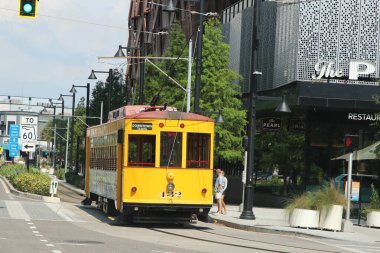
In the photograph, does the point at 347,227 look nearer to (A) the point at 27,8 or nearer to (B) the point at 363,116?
(A) the point at 27,8

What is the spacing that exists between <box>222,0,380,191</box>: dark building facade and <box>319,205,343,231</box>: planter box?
11094 mm

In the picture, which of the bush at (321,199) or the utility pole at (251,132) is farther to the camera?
the utility pole at (251,132)

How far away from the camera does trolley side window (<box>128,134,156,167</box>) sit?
25250 mm

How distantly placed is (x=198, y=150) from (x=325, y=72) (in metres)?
15.6

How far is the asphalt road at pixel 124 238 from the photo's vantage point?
18109 mm

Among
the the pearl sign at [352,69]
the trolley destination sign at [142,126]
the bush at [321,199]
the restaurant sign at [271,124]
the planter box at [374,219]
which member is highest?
the the pearl sign at [352,69]

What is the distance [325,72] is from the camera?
131 ft

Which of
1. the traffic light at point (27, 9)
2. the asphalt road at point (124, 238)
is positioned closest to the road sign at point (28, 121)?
the asphalt road at point (124, 238)

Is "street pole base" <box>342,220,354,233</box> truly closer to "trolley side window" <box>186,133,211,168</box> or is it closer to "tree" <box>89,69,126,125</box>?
"trolley side window" <box>186,133,211,168</box>

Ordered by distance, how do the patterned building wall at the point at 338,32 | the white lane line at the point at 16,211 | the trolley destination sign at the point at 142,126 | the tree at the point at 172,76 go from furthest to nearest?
the tree at the point at 172,76 → the patterned building wall at the point at 338,32 → the white lane line at the point at 16,211 → the trolley destination sign at the point at 142,126

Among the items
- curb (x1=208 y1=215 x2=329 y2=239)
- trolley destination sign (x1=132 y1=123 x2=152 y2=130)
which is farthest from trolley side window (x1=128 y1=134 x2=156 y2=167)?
curb (x1=208 y1=215 x2=329 y2=239)

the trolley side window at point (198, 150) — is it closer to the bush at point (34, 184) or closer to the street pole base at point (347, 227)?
the street pole base at point (347, 227)

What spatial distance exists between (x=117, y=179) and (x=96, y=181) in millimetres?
5998

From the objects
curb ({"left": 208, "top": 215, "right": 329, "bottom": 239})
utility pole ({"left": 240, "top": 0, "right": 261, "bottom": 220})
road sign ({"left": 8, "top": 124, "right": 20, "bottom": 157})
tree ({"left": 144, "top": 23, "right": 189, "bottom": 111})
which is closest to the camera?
curb ({"left": 208, "top": 215, "right": 329, "bottom": 239})
